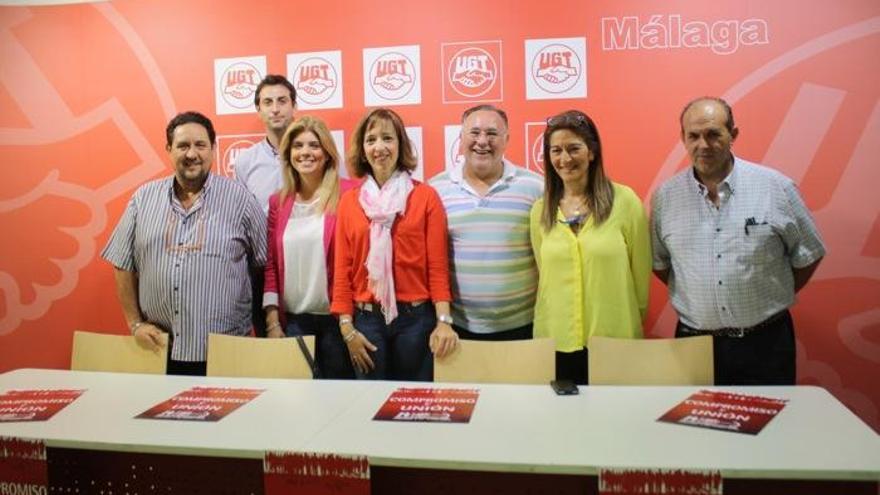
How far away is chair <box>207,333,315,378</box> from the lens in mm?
2648

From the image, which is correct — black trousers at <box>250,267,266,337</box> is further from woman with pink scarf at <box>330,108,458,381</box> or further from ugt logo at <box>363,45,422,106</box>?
ugt logo at <box>363,45,422,106</box>

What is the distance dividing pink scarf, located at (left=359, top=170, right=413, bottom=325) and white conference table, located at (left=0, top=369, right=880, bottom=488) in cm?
55

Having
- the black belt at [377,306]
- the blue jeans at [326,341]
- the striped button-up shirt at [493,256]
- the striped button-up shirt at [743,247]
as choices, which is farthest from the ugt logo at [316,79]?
the striped button-up shirt at [743,247]

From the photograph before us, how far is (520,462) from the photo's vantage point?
1.60 m

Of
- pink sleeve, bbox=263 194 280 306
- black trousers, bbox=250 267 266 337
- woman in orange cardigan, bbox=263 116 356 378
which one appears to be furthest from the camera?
black trousers, bbox=250 267 266 337

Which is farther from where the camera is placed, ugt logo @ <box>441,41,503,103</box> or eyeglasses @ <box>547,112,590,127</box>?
ugt logo @ <box>441,41,503,103</box>

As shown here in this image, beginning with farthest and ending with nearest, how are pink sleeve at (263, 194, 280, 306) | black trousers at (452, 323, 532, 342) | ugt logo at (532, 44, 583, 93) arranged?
1. ugt logo at (532, 44, 583, 93)
2. pink sleeve at (263, 194, 280, 306)
3. black trousers at (452, 323, 532, 342)

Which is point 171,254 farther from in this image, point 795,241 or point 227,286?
point 795,241

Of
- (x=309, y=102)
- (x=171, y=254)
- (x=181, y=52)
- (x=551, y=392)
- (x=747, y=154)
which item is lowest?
(x=551, y=392)

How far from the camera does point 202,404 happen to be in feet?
7.06

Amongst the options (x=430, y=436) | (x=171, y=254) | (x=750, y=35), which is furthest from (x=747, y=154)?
(x=171, y=254)

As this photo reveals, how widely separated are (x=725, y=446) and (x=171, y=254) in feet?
7.83

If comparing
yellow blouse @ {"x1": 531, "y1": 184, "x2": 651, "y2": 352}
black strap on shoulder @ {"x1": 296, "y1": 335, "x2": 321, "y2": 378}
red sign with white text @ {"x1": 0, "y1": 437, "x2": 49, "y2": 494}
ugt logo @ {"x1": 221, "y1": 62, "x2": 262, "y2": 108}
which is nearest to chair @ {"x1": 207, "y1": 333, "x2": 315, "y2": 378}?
black strap on shoulder @ {"x1": 296, "y1": 335, "x2": 321, "y2": 378}

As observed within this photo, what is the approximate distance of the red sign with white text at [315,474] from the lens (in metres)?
1.67
